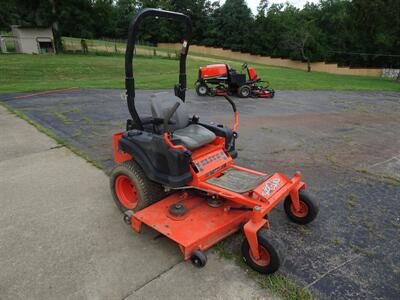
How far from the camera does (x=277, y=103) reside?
1091cm

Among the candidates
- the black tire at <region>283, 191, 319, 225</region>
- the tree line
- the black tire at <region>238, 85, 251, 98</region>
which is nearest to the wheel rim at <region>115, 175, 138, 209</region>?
the black tire at <region>283, 191, 319, 225</region>

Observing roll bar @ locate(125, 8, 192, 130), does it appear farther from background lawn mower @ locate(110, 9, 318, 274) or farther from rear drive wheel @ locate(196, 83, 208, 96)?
rear drive wheel @ locate(196, 83, 208, 96)

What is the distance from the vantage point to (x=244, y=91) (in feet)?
38.6

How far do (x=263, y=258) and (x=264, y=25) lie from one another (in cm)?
5321

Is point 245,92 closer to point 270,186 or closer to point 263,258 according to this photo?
point 270,186

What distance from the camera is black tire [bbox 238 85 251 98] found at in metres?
11.7

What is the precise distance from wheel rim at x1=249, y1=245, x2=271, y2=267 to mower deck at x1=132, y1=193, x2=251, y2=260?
1.23 feet

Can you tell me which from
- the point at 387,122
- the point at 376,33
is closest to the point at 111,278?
the point at 387,122

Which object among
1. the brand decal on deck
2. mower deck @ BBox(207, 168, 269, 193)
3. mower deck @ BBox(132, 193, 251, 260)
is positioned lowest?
mower deck @ BBox(132, 193, 251, 260)

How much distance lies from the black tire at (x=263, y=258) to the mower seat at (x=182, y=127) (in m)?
1.13

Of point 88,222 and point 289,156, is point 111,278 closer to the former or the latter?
point 88,222

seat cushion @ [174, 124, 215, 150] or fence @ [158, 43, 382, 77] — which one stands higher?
seat cushion @ [174, 124, 215, 150]

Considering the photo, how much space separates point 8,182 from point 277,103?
8925mm

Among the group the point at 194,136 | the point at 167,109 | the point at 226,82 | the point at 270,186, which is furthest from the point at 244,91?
the point at 270,186
